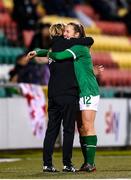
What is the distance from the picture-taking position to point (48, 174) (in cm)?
1032

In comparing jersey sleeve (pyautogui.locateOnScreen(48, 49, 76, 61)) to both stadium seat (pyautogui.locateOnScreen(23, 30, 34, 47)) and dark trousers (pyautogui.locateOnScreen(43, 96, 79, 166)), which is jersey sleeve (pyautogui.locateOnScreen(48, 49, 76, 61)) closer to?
dark trousers (pyautogui.locateOnScreen(43, 96, 79, 166))


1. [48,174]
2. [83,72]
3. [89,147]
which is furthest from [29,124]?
[48,174]

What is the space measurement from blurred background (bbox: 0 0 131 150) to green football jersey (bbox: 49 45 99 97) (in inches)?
208

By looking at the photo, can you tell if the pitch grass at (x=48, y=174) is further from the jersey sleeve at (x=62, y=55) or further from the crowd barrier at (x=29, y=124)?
the jersey sleeve at (x=62, y=55)

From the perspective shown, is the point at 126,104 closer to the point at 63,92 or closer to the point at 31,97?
the point at 31,97

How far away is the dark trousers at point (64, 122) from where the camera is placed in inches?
420

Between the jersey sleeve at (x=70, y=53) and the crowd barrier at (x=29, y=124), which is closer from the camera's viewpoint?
the jersey sleeve at (x=70, y=53)

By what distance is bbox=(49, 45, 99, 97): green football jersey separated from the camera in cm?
1072

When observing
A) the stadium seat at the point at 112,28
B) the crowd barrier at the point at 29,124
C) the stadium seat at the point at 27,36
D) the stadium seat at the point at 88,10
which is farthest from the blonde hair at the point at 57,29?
the stadium seat at the point at 88,10

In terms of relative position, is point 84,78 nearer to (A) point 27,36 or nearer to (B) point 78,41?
(B) point 78,41

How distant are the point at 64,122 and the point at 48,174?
2.40 ft

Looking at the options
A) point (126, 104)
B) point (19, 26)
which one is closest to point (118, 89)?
point (126, 104)

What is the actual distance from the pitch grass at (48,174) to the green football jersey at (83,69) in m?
0.98

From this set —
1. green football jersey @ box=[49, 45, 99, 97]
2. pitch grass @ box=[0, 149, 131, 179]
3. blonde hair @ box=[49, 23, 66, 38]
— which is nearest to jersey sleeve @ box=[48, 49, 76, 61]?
green football jersey @ box=[49, 45, 99, 97]
